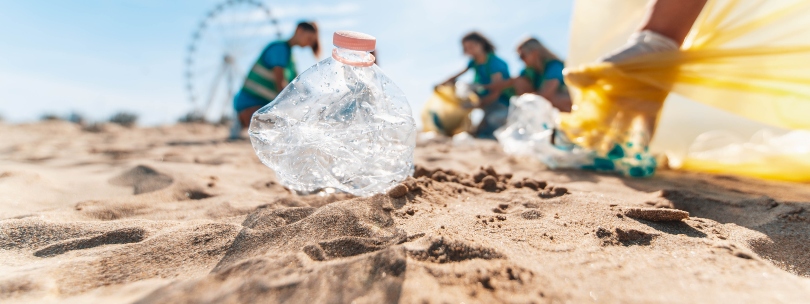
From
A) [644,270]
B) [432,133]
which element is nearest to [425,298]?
[644,270]

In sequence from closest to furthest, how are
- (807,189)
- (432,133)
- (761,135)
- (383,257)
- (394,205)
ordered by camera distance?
(383,257) → (394,205) → (807,189) → (761,135) → (432,133)

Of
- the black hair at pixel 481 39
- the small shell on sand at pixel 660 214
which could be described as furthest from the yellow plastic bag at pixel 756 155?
the black hair at pixel 481 39

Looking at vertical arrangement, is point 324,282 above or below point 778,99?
below

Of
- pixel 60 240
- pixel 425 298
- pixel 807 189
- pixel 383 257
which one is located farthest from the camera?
pixel 807 189

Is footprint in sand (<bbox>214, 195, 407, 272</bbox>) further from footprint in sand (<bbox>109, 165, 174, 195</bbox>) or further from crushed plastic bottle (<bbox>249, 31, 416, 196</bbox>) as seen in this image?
footprint in sand (<bbox>109, 165, 174, 195</bbox>)

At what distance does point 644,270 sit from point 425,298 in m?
0.42

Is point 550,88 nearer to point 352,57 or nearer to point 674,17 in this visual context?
point 674,17

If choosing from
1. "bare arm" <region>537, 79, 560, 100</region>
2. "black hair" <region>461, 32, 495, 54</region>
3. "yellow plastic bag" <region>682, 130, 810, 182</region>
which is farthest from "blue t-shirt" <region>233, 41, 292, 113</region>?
"yellow plastic bag" <region>682, 130, 810, 182</region>

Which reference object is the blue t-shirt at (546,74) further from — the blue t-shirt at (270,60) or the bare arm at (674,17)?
the bare arm at (674,17)

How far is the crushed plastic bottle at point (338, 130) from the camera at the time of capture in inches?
49.1

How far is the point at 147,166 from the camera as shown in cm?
180

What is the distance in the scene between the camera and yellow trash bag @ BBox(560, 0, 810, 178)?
1606 millimetres

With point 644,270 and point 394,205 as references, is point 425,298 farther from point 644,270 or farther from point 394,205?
point 394,205

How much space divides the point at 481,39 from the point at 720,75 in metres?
3.41
